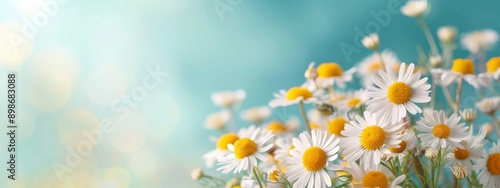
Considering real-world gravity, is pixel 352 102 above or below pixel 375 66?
below

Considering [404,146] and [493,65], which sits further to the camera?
[493,65]

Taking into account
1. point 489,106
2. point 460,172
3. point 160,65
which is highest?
point 160,65

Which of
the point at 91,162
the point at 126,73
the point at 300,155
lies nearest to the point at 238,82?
the point at 126,73

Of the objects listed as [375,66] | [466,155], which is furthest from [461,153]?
[375,66]

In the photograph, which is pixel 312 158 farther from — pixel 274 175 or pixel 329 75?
pixel 329 75

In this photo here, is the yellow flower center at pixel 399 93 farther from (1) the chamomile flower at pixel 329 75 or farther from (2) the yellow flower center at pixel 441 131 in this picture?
(1) the chamomile flower at pixel 329 75

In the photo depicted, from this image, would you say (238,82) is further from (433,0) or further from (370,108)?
(370,108)

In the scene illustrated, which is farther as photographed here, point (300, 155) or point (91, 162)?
point (91, 162)
